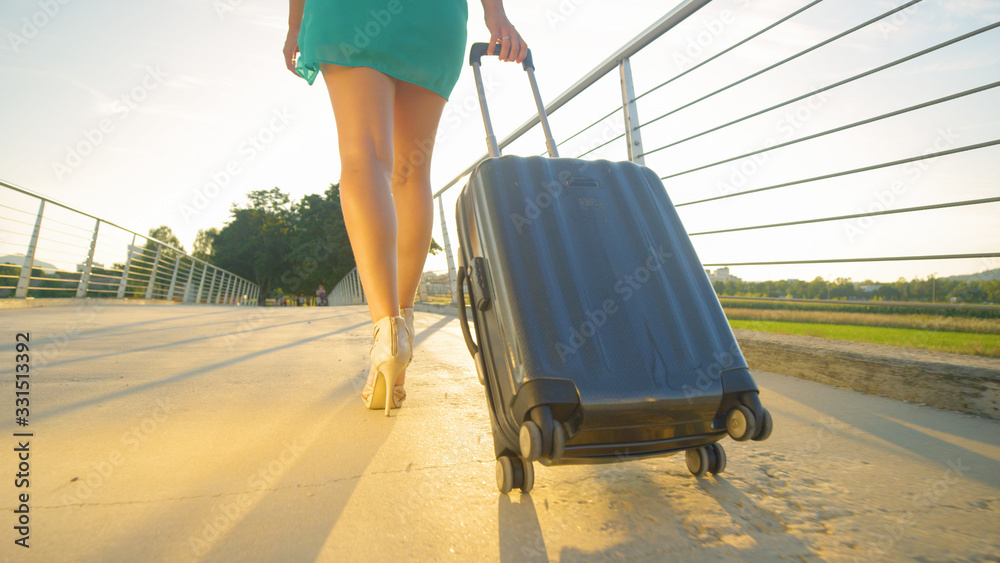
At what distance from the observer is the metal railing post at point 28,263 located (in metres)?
5.17

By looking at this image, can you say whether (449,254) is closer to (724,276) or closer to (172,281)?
(724,276)

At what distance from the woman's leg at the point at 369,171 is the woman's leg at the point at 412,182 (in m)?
0.20

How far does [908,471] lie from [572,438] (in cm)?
64

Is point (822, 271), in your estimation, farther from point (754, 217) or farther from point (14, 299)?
point (14, 299)

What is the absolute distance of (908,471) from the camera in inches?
32.2

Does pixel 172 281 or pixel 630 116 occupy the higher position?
pixel 630 116

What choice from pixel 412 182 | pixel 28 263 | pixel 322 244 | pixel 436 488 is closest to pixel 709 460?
pixel 436 488

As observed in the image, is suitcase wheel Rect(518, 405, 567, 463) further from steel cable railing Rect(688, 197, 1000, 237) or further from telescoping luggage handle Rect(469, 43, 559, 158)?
steel cable railing Rect(688, 197, 1000, 237)

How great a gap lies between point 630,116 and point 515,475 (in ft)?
7.02

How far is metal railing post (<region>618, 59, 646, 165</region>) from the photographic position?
241 cm

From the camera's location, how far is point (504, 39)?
1.39m

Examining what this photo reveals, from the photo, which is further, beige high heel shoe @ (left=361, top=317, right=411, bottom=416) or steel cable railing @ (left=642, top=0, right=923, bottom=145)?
steel cable railing @ (left=642, top=0, right=923, bottom=145)

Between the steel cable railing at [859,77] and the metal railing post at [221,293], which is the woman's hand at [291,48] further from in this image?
the metal railing post at [221,293]

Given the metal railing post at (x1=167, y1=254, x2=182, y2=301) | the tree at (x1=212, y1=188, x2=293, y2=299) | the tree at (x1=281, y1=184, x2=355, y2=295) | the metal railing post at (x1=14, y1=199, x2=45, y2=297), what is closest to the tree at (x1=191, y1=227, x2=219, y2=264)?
the tree at (x1=212, y1=188, x2=293, y2=299)
